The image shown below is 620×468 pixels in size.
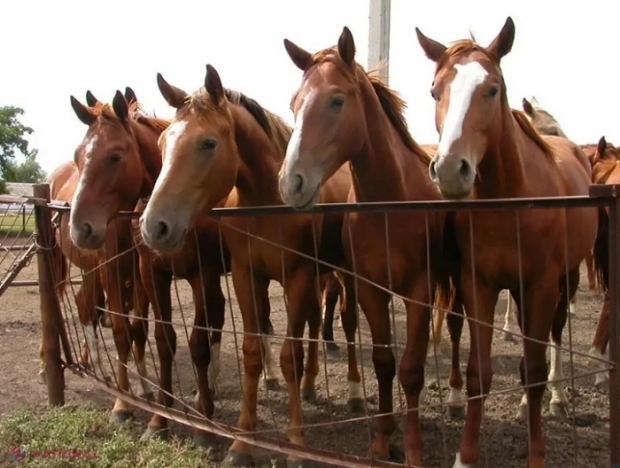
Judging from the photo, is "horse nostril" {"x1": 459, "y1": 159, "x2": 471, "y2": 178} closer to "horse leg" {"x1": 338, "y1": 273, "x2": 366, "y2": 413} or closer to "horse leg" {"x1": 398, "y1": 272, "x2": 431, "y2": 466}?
"horse leg" {"x1": 398, "y1": 272, "x2": 431, "y2": 466}

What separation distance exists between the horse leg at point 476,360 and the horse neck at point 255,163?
4.32 feet

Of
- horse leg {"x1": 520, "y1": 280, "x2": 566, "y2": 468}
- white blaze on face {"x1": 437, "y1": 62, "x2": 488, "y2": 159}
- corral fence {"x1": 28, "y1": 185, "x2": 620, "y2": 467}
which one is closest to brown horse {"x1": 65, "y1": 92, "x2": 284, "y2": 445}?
corral fence {"x1": 28, "y1": 185, "x2": 620, "y2": 467}

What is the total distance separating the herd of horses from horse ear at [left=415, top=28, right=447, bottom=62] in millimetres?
11

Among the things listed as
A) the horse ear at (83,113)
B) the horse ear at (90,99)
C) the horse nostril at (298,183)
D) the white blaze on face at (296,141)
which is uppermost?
the horse ear at (90,99)

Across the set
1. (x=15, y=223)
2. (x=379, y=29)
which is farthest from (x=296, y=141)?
(x=15, y=223)

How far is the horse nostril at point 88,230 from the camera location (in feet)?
12.5

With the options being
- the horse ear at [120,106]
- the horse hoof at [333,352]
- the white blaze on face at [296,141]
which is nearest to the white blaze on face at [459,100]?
the white blaze on face at [296,141]

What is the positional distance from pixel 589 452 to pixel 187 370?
3.77 meters

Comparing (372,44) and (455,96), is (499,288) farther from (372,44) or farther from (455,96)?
(372,44)

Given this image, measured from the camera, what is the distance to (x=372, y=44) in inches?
300

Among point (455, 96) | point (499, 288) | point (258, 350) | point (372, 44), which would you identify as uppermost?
point (372, 44)

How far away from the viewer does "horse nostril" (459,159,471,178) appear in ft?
8.79

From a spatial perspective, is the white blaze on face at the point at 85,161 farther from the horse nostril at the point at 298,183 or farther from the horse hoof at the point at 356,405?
the horse hoof at the point at 356,405

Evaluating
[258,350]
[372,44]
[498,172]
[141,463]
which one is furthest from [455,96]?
[372,44]
